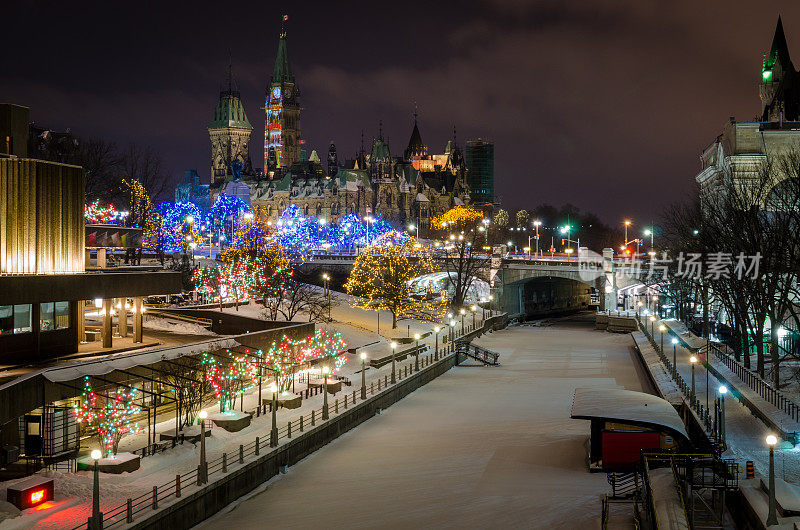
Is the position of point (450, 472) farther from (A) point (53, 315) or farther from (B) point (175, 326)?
(B) point (175, 326)

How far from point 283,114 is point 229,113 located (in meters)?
12.9

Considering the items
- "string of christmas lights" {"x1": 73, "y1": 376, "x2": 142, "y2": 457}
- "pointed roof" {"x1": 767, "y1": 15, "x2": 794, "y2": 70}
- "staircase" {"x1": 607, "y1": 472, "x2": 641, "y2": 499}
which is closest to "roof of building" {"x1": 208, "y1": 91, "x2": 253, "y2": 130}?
"pointed roof" {"x1": 767, "y1": 15, "x2": 794, "y2": 70}

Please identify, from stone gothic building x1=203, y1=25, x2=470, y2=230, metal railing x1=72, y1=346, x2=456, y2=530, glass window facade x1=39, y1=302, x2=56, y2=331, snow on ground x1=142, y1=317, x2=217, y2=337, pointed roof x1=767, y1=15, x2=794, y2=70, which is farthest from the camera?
stone gothic building x1=203, y1=25, x2=470, y2=230

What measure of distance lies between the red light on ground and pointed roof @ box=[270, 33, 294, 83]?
6818 inches

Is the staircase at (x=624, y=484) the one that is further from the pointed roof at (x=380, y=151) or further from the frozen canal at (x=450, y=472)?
the pointed roof at (x=380, y=151)

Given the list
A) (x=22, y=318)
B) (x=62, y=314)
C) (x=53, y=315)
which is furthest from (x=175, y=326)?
(x=22, y=318)

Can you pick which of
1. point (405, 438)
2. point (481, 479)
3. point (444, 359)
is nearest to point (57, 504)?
point (481, 479)

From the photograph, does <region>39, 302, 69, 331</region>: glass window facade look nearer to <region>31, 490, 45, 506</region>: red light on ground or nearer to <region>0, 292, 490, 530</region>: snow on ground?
<region>0, 292, 490, 530</region>: snow on ground

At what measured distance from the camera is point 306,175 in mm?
161375

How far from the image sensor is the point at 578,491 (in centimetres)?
2356

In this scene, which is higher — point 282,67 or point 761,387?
point 282,67

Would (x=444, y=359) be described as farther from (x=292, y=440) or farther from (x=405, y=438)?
(x=292, y=440)

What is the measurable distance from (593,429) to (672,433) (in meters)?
2.49

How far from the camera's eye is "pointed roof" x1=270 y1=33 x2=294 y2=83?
607ft
